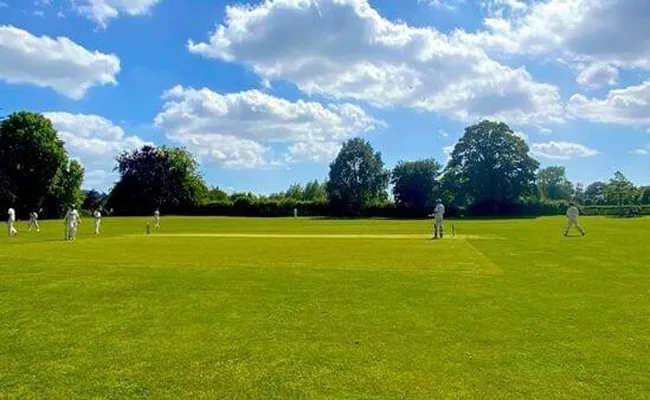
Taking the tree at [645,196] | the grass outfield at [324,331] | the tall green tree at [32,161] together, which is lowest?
A: the grass outfield at [324,331]

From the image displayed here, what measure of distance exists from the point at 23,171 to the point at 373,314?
3505 inches

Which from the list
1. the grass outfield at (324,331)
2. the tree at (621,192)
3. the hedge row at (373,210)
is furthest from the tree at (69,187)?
the tree at (621,192)

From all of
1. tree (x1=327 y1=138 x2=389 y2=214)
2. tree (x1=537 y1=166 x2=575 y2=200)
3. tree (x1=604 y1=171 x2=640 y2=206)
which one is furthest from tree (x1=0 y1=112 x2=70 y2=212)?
tree (x1=537 y1=166 x2=575 y2=200)

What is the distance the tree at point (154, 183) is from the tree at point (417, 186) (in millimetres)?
39967

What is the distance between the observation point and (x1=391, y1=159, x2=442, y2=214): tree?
111 m

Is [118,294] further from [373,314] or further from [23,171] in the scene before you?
A: [23,171]

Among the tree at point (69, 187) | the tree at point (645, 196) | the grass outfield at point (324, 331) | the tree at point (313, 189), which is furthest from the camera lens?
the tree at point (313, 189)

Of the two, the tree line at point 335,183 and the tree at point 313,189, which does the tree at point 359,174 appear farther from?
the tree at point 313,189

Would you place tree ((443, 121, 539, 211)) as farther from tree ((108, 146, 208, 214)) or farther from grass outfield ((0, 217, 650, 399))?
grass outfield ((0, 217, 650, 399))

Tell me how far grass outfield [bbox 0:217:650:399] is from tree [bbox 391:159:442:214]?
9135cm

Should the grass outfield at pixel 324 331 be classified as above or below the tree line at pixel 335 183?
below

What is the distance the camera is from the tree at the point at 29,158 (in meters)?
87.5

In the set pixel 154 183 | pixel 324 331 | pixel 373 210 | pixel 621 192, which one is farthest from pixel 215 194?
pixel 324 331

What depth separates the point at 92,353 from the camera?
9172 mm
